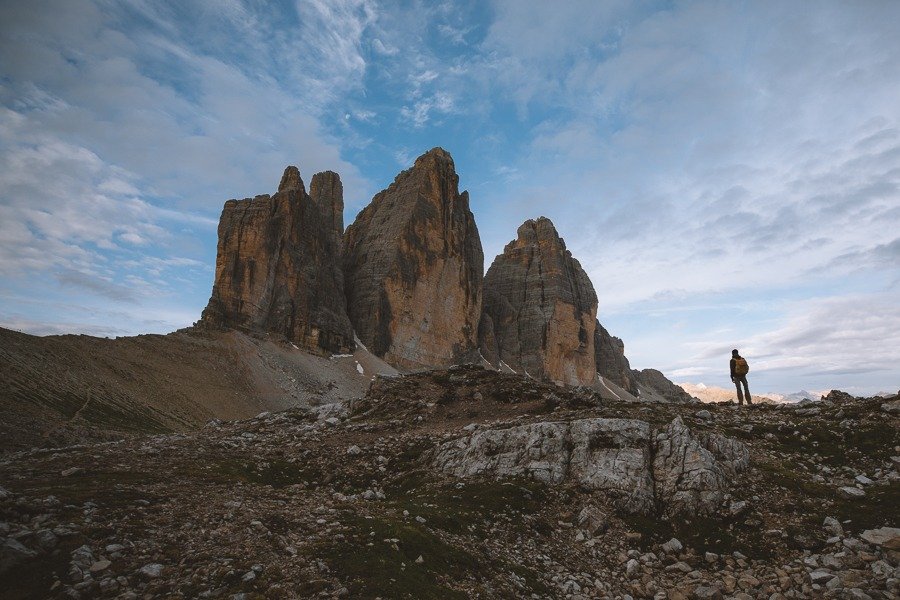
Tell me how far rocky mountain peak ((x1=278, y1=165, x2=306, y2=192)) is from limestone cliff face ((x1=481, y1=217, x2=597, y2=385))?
2809 inches

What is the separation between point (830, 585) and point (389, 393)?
68.6 feet

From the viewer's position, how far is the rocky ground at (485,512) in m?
8.94

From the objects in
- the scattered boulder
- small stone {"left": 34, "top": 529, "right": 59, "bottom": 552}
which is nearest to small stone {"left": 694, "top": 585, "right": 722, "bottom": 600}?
the scattered boulder

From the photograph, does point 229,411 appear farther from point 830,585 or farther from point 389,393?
point 830,585

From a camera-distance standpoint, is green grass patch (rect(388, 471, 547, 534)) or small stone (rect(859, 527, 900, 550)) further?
green grass patch (rect(388, 471, 547, 534))

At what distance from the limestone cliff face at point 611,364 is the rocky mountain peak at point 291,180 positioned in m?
125

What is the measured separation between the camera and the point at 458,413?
24266mm

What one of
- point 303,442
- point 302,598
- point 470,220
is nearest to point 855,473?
point 302,598

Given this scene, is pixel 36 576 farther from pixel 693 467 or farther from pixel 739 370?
pixel 739 370

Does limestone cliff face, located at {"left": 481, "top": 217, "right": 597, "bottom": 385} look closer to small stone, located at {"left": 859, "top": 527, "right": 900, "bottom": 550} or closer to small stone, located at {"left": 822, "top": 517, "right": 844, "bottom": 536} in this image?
small stone, located at {"left": 822, "top": 517, "right": 844, "bottom": 536}

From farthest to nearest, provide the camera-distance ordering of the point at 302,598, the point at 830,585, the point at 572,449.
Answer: the point at 572,449, the point at 830,585, the point at 302,598

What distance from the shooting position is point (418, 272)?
132750mm

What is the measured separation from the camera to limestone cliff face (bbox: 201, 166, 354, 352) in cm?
10262

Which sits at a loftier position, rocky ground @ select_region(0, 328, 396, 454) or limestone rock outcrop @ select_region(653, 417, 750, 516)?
rocky ground @ select_region(0, 328, 396, 454)
